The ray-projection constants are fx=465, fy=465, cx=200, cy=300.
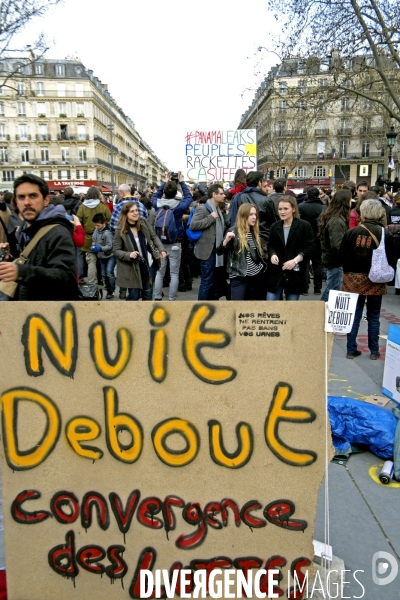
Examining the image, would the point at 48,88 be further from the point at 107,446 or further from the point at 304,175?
→ the point at 107,446

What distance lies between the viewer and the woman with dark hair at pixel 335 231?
5.83 metres

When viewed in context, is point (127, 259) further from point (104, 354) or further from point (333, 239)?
point (104, 354)

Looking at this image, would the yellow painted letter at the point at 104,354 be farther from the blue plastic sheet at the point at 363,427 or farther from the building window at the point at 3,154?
the building window at the point at 3,154

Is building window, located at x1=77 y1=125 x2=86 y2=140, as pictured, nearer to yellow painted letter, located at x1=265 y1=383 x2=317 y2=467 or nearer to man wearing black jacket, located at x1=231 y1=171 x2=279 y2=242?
man wearing black jacket, located at x1=231 y1=171 x2=279 y2=242

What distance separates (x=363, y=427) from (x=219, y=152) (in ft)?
27.5

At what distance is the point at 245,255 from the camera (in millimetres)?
5047

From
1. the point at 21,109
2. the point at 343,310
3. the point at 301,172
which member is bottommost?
the point at 343,310

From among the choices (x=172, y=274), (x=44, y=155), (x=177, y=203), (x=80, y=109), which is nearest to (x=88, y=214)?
(x=177, y=203)

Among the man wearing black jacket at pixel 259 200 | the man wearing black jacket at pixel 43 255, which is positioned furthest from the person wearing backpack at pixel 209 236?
the man wearing black jacket at pixel 43 255

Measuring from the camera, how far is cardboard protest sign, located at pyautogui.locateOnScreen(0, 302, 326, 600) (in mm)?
1818

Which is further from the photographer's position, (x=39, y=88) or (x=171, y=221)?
(x=39, y=88)

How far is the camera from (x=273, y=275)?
5102 mm

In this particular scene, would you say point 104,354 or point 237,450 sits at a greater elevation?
point 104,354

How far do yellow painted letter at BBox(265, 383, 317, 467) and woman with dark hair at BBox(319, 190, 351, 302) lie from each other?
423 cm
